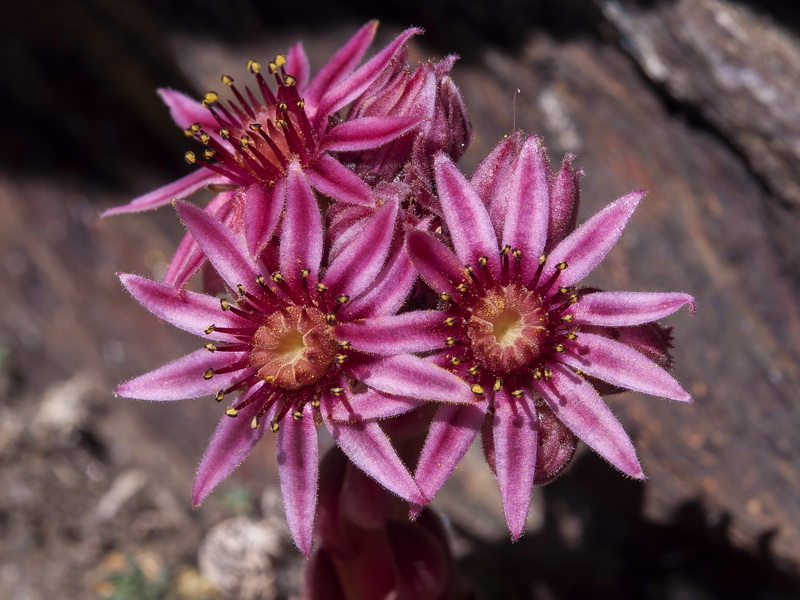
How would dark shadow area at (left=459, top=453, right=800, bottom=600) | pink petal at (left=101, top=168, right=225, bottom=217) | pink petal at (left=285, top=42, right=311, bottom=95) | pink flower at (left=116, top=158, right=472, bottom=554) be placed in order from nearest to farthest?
pink flower at (left=116, top=158, right=472, bottom=554) < pink petal at (left=101, top=168, right=225, bottom=217) < pink petal at (left=285, top=42, right=311, bottom=95) < dark shadow area at (left=459, top=453, right=800, bottom=600)

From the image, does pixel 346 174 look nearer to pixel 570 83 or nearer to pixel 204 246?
pixel 204 246

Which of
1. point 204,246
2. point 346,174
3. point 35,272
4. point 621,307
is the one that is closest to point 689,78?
point 621,307

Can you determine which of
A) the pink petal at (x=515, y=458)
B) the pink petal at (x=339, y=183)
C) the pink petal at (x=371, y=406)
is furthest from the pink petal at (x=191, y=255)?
the pink petal at (x=515, y=458)

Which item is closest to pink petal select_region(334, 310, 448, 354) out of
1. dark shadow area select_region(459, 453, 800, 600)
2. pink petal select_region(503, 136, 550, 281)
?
pink petal select_region(503, 136, 550, 281)

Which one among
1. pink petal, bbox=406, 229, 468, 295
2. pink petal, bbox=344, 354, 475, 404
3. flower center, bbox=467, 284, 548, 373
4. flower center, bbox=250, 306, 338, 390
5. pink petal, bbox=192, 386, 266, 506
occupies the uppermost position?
pink petal, bbox=406, 229, 468, 295

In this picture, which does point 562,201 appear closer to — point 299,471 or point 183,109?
point 299,471

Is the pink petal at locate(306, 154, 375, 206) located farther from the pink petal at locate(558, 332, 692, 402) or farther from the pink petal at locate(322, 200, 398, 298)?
the pink petal at locate(558, 332, 692, 402)

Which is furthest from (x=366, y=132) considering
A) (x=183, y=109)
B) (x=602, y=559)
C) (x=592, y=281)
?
(x=602, y=559)
